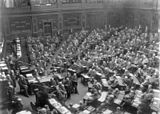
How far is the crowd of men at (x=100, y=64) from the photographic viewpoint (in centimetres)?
1546

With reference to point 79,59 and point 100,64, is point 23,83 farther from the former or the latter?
point 100,64

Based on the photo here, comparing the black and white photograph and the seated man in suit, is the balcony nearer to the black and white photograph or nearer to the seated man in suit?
the black and white photograph

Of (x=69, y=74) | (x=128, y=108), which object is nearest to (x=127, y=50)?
(x=69, y=74)

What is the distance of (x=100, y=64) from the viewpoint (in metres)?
21.3

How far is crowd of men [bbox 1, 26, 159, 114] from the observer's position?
15.5 metres

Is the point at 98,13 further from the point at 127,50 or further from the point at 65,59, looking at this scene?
the point at 65,59

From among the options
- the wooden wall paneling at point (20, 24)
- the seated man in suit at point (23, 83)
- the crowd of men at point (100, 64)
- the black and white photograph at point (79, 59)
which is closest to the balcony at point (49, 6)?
the black and white photograph at point (79, 59)

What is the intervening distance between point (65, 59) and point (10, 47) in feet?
29.6

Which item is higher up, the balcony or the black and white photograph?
the balcony

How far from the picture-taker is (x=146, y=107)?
13.3 metres

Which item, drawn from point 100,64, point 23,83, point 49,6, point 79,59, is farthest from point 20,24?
point 23,83

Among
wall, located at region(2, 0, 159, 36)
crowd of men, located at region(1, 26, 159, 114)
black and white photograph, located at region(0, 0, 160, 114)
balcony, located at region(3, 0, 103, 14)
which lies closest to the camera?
black and white photograph, located at region(0, 0, 160, 114)

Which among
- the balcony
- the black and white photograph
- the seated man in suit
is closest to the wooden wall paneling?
the black and white photograph

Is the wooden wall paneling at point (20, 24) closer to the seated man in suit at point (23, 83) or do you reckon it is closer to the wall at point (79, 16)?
the wall at point (79, 16)
